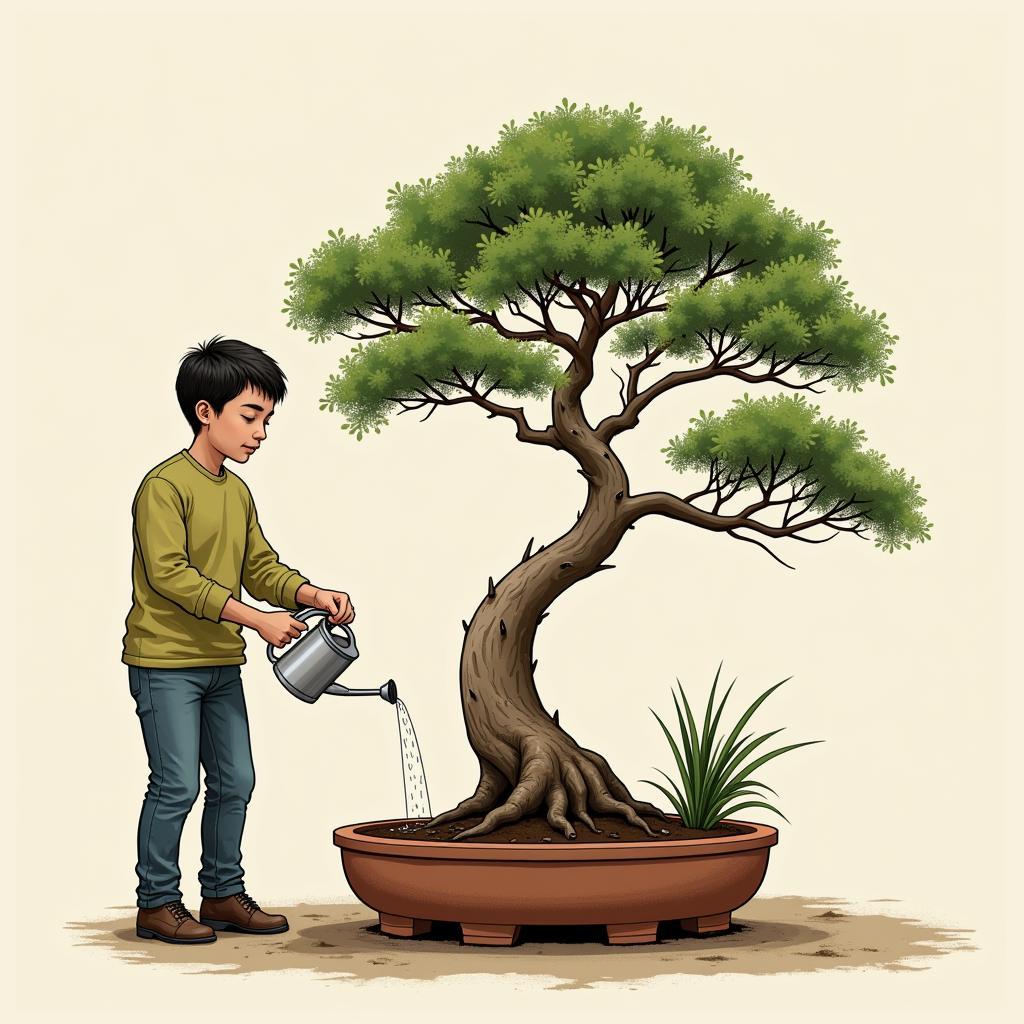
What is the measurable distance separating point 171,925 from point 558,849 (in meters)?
1.35

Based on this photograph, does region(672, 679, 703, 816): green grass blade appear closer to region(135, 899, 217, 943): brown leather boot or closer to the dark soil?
the dark soil

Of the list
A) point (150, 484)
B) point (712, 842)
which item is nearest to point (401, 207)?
point (150, 484)

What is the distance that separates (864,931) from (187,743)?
2.45 m

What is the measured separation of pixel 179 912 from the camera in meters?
6.06

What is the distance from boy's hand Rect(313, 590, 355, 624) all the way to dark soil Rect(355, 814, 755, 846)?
2.56 feet

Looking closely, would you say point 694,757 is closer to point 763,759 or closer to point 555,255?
point 763,759

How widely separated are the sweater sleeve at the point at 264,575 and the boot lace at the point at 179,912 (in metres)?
1.11

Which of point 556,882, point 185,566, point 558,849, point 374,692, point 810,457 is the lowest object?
point 556,882

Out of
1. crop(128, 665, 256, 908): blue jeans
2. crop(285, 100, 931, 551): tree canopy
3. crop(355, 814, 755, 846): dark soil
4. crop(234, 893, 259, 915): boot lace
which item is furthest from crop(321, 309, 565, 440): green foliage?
crop(234, 893, 259, 915): boot lace

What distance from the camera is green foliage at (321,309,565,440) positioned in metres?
6.35

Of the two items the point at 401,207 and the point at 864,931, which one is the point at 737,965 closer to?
the point at 864,931

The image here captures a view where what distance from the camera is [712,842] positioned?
5.93 metres

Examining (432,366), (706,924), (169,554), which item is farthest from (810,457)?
(169,554)

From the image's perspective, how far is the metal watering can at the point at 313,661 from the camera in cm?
611
